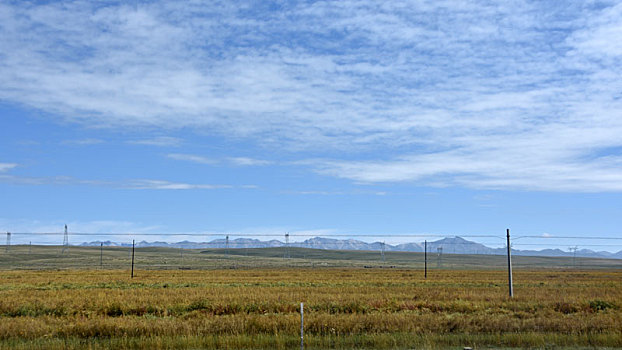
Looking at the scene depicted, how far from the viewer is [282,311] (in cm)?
2598

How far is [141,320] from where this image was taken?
2216 centimetres

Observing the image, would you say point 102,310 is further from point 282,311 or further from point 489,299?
point 489,299

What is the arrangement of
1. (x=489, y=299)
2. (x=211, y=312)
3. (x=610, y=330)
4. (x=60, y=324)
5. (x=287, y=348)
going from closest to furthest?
(x=287, y=348), (x=610, y=330), (x=60, y=324), (x=211, y=312), (x=489, y=299)

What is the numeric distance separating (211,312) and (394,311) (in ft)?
27.5

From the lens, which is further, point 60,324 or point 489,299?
point 489,299

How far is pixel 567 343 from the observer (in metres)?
17.8

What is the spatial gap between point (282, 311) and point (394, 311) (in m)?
5.17

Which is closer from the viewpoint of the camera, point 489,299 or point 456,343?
point 456,343

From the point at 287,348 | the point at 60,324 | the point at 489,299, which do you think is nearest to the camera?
the point at 287,348

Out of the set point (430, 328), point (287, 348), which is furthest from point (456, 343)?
point (287, 348)

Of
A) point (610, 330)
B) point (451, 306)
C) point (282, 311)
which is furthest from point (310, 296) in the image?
point (610, 330)

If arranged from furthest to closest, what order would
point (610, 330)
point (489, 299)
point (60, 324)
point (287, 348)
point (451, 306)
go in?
point (489, 299), point (451, 306), point (60, 324), point (610, 330), point (287, 348)

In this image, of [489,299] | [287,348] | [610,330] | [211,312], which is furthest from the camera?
[489,299]

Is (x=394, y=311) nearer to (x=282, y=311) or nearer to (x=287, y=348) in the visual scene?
(x=282, y=311)
